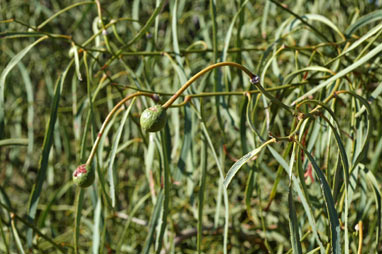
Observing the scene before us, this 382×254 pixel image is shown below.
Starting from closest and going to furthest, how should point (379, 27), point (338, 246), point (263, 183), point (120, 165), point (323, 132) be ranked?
point (338, 246) < point (379, 27) < point (323, 132) < point (263, 183) < point (120, 165)

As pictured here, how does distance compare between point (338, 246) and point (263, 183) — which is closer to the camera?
point (338, 246)

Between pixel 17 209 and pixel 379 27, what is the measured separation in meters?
1.14

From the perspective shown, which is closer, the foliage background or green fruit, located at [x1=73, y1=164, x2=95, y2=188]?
green fruit, located at [x1=73, y1=164, x2=95, y2=188]

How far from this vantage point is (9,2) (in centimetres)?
155

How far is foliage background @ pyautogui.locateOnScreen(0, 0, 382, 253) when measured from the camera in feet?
1.95

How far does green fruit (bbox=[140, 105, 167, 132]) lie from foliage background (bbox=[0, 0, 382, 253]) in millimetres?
85

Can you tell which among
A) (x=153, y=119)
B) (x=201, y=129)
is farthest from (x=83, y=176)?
(x=201, y=129)

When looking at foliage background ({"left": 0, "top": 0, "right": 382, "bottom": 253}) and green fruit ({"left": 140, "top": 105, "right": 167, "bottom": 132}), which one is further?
foliage background ({"left": 0, "top": 0, "right": 382, "bottom": 253})

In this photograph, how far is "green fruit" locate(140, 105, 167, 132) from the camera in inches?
17.5

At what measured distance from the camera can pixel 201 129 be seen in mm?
682

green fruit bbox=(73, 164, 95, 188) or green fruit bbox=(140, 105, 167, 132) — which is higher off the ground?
green fruit bbox=(140, 105, 167, 132)

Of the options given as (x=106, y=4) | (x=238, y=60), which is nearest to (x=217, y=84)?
(x=238, y=60)

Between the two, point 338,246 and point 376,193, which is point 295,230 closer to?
point 338,246

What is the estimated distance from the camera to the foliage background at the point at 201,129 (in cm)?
59
